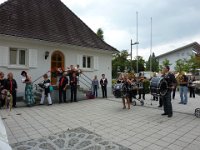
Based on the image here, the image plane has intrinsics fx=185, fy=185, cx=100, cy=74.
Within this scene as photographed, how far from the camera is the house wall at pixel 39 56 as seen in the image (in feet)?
34.3

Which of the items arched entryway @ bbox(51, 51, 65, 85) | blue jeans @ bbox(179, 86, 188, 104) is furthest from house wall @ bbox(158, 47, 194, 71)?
arched entryway @ bbox(51, 51, 65, 85)

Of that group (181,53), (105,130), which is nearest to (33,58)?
(105,130)

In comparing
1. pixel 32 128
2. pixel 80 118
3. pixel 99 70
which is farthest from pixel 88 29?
pixel 32 128

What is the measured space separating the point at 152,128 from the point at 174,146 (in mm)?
1348

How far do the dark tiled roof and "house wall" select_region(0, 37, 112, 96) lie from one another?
45 centimetres

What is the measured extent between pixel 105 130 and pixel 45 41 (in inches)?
310

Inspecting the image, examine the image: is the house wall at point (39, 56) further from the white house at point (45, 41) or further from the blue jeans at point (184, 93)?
the blue jeans at point (184, 93)

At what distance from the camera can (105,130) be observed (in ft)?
18.2

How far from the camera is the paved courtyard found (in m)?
4.48

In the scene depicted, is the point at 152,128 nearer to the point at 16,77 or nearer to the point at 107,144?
the point at 107,144

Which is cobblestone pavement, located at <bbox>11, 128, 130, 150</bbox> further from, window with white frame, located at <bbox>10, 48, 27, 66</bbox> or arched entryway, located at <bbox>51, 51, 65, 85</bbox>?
arched entryway, located at <bbox>51, 51, 65, 85</bbox>

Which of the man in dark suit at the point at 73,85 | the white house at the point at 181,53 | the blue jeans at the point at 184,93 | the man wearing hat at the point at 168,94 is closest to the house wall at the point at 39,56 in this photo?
the man in dark suit at the point at 73,85

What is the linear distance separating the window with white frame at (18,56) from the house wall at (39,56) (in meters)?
0.36

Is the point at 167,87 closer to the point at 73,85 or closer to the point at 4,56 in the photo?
the point at 73,85
